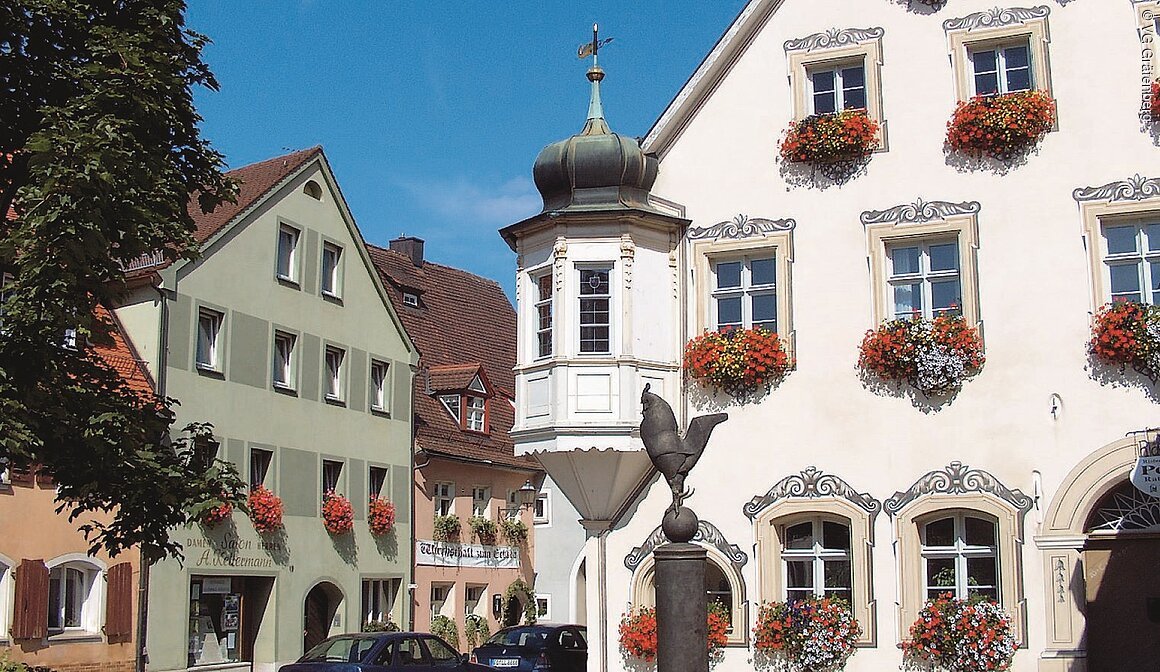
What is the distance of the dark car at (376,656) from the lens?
1744 centimetres

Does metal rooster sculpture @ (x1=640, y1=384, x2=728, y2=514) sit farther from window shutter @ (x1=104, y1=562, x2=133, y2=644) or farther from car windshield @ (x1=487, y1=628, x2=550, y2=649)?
window shutter @ (x1=104, y1=562, x2=133, y2=644)

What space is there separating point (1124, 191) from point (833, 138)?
331 cm

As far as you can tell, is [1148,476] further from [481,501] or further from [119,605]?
[481,501]

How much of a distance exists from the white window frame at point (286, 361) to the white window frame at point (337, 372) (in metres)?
1.32

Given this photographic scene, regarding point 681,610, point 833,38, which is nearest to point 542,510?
point 833,38

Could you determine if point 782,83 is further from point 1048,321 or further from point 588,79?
point 1048,321

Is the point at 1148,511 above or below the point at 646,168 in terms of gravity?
below

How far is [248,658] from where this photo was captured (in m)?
28.4

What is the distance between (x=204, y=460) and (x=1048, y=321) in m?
9.14

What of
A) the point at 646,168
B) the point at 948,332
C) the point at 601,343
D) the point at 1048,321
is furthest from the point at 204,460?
the point at 1048,321

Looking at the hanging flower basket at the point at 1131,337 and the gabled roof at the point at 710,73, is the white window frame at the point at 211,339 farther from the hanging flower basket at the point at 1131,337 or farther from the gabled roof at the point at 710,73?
the hanging flower basket at the point at 1131,337

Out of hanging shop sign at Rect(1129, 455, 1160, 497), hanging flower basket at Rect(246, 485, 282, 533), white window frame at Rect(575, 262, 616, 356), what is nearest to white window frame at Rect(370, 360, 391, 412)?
hanging flower basket at Rect(246, 485, 282, 533)

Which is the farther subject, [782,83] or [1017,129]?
[782,83]

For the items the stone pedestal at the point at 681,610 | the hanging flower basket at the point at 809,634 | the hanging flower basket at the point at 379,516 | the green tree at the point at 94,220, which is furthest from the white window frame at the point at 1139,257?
the hanging flower basket at the point at 379,516
